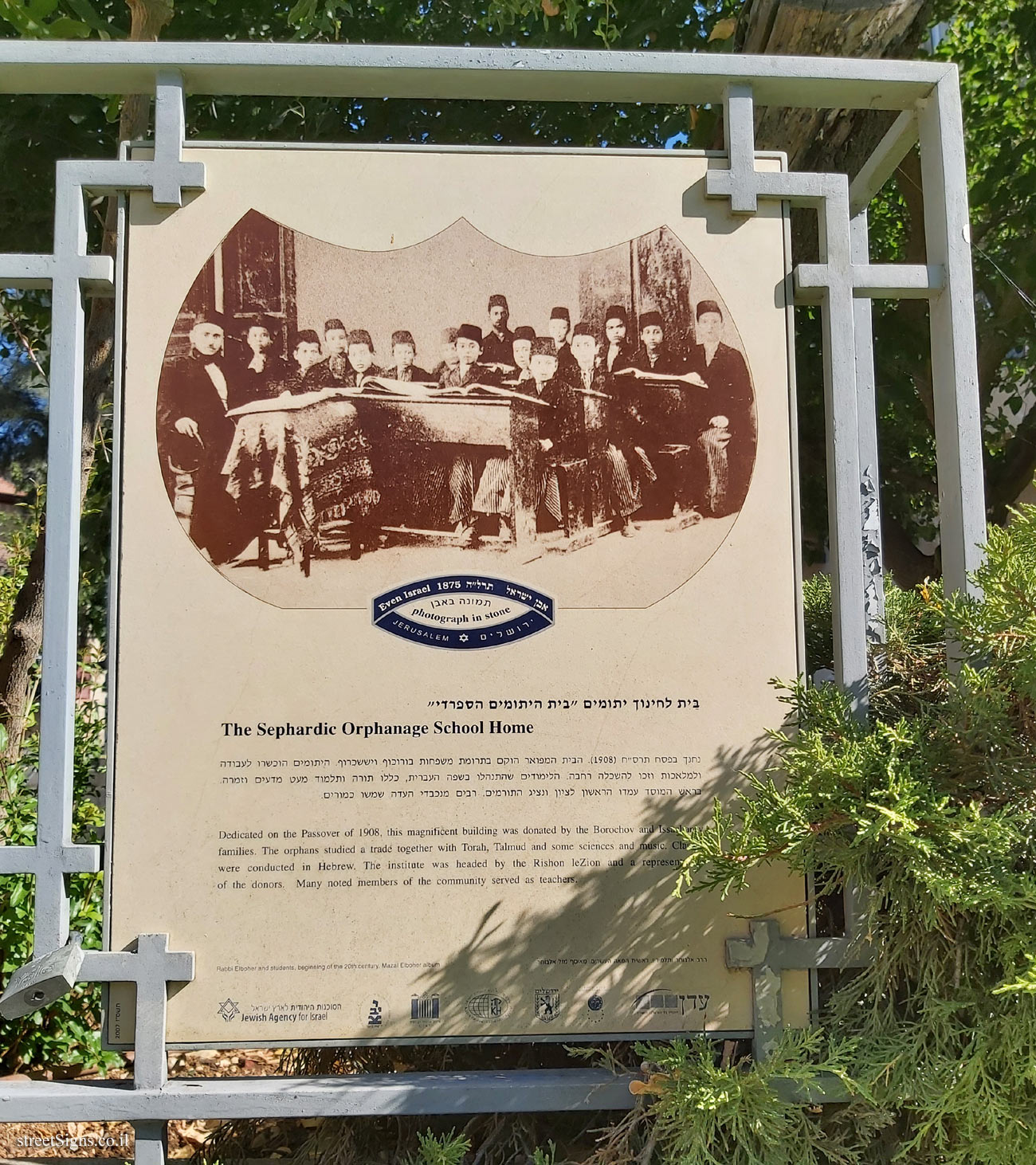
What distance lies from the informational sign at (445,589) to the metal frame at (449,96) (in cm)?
9

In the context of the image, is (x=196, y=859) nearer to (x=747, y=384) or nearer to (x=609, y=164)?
(x=747, y=384)

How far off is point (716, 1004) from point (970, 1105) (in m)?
0.58

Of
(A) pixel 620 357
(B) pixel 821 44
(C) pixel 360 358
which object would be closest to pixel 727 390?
(A) pixel 620 357

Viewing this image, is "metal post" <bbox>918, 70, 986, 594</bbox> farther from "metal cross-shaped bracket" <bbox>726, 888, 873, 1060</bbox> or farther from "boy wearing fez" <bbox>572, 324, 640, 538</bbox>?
"metal cross-shaped bracket" <bbox>726, 888, 873, 1060</bbox>

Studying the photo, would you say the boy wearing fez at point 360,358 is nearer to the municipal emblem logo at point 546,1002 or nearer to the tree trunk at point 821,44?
the municipal emblem logo at point 546,1002

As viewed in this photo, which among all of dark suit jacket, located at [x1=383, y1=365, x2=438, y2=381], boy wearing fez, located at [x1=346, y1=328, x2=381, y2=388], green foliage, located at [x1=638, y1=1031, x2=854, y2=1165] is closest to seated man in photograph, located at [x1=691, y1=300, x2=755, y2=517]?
dark suit jacket, located at [x1=383, y1=365, x2=438, y2=381]

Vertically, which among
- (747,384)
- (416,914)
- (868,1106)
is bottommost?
(868,1106)

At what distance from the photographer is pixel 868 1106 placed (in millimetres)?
2312

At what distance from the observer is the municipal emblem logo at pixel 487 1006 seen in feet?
7.91

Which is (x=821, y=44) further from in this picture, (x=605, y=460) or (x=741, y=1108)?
(x=741, y=1108)

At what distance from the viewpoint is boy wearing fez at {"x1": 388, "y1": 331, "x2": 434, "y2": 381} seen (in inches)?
101

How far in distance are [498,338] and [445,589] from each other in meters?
0.66

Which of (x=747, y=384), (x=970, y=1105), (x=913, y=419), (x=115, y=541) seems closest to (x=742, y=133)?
(x=747, y=384)

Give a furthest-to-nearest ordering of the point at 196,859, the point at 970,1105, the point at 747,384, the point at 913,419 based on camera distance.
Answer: the point at 913,419 → the point at 747,384 → the point at 196,859 → the point at 970,1105
